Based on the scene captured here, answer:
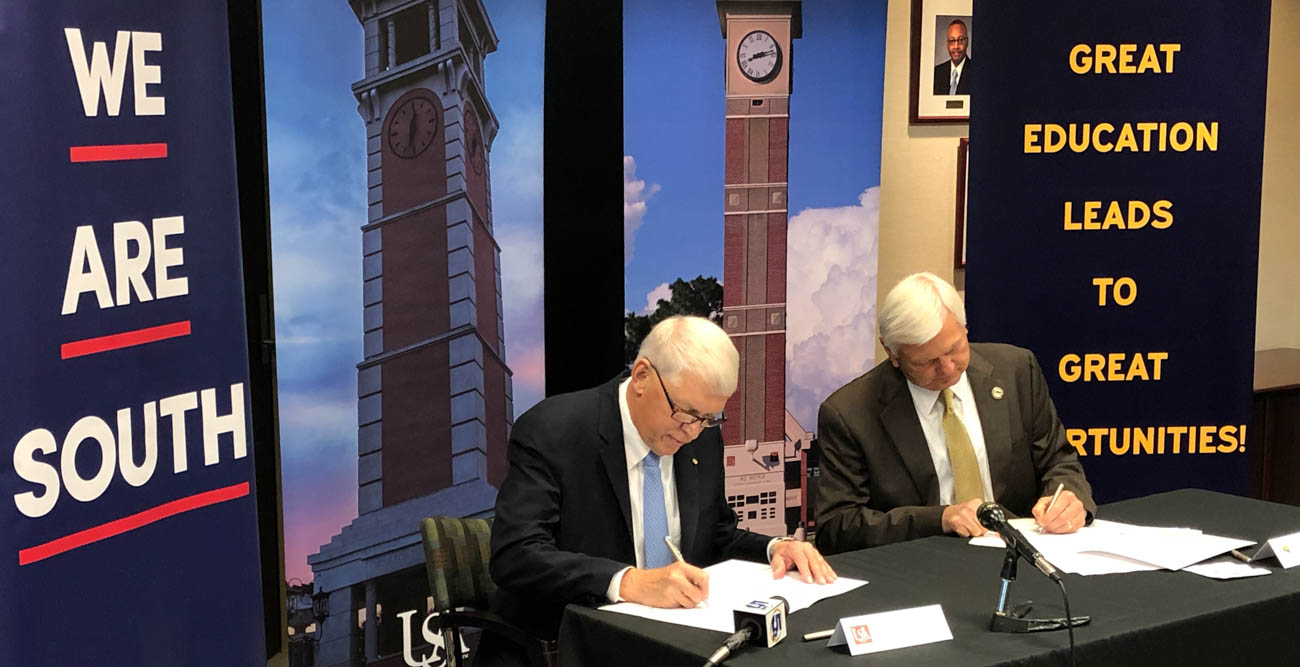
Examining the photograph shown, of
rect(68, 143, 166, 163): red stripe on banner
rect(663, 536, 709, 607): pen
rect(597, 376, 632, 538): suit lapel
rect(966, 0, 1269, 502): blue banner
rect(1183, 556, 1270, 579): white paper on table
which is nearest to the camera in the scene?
rect(68, 143, 166, 163): red stripe on banner

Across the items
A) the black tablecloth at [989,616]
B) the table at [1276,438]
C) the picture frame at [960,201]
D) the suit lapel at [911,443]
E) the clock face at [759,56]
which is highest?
the clock face at [759,56]

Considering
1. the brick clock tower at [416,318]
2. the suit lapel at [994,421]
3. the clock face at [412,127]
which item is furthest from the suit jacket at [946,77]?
the suit lapel at [994,421]

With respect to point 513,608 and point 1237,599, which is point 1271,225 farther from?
point 513,608

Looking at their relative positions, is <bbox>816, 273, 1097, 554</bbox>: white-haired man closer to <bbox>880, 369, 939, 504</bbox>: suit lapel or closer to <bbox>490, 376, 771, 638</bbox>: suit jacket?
<bbox>880, 369, 939, 504</bbox>: suit lapel

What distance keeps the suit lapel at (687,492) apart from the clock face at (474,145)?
1579 mm

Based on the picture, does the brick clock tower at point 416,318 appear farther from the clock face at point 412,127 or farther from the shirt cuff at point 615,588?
the shirt cuff at point 615,588

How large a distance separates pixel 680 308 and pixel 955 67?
188cm

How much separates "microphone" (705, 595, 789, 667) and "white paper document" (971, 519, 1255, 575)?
0.73m

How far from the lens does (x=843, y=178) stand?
4797 mm

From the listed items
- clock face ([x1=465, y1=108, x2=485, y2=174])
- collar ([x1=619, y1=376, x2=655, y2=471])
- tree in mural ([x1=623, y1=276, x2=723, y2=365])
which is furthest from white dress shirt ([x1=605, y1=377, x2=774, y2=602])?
tree in mural ([x1=623, y1=276, x2=723, y2=365])

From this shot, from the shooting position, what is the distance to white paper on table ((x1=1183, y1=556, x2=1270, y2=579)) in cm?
247

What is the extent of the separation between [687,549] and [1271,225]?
4.57m

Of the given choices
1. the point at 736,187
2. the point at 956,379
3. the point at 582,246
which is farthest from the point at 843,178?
the point at 956,379

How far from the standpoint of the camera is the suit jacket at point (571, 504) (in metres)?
2.57
